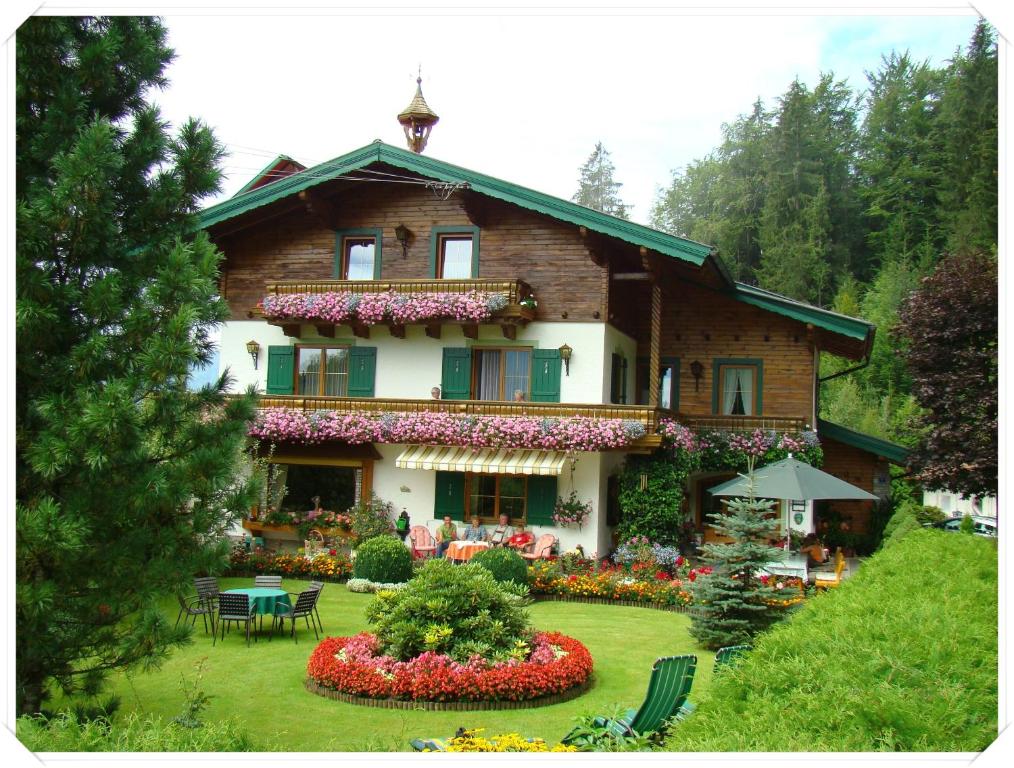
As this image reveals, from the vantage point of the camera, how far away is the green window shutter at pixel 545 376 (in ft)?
69.0

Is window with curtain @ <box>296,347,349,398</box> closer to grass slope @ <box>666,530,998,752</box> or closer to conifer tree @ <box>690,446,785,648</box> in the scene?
conifer tree @ <box>690,446,785,648</box>

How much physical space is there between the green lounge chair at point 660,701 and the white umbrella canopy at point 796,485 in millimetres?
8782

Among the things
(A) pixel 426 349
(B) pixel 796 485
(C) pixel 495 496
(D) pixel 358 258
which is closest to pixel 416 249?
(D) pixel 358 258

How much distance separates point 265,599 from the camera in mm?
13992

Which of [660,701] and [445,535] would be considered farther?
[445,535]

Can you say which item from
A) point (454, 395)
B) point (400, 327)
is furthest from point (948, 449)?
Answer: point (400, 327)

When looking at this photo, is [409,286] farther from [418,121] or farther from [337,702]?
[337,702]

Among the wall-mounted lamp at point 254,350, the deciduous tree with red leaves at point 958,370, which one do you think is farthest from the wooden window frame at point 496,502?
the deciduous tree with red leaves at point 958,370

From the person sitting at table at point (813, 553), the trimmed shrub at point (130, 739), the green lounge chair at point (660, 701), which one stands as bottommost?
the person sitting at table at point (813, 553)

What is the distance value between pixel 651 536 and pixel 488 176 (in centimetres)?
927

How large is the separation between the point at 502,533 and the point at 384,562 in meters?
3.70

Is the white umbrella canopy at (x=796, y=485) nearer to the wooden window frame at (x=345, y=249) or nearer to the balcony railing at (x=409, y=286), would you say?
the balcony railing at (x=409, y=286)

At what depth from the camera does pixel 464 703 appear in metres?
10.3
